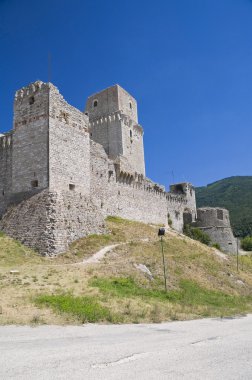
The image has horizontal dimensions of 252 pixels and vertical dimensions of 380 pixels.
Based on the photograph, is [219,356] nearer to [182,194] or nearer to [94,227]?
[94,227]

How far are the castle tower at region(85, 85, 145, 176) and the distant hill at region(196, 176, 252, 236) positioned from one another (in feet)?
138

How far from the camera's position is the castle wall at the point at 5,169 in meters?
25.6

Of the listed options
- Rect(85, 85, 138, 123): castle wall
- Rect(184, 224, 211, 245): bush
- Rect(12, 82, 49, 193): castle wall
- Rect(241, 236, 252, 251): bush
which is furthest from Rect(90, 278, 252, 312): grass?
Rect(241, 236, 252, 251): bush

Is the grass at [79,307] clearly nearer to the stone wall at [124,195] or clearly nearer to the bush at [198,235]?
the stone wall at [124,195]

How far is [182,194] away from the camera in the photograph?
55875 millimetres

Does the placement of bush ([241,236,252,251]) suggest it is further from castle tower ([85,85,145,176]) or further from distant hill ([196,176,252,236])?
distant hill ([196,176,252,236])

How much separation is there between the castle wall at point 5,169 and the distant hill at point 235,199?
209 feet

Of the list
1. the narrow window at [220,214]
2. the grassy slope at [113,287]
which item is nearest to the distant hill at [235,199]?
the narrow window at [220,214]

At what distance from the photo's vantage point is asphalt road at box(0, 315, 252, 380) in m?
5.47

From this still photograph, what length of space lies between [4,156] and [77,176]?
242 inches

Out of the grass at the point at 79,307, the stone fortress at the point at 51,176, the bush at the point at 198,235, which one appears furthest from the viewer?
the bush at the point at 198,235

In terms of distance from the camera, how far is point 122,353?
6711 mm

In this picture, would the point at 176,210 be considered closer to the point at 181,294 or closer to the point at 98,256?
the point at 98,256

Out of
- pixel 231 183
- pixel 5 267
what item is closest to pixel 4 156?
pixel 5 267
